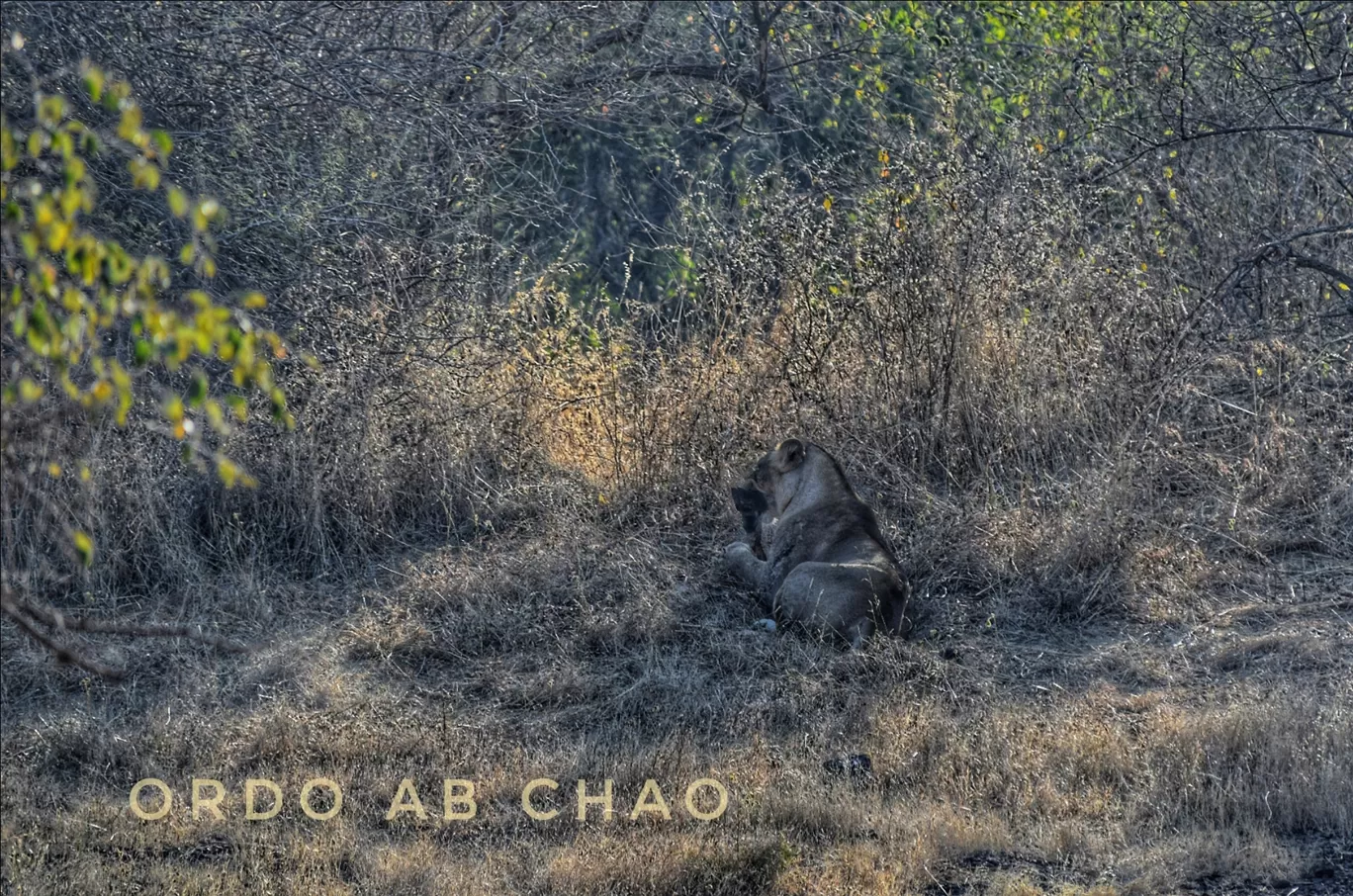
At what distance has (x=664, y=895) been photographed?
18.9 feet

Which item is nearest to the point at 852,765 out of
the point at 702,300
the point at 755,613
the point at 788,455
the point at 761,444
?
the point at 755,613

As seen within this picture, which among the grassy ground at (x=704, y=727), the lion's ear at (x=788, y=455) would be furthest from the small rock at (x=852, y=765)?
the lion's ear at (x=788, y=455)

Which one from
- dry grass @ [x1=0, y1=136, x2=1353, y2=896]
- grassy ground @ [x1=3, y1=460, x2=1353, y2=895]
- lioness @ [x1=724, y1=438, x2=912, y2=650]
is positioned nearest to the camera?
grassy ground @ [x1=3, y1=460, x2=1353, y2=895]

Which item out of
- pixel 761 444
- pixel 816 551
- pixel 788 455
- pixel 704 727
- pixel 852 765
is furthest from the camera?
pixel 761 444

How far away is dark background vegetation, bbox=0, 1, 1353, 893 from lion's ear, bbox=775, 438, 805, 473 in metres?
0.60

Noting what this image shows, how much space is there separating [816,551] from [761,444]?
1.47 m

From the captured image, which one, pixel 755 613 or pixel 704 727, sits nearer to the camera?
pixel 704 727

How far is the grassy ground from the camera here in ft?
19.7

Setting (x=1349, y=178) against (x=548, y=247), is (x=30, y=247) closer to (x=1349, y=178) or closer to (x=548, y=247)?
(x=1349, y=178)

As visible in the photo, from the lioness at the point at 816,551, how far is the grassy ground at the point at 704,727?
7.0 inches

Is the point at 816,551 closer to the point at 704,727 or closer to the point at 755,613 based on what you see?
the point at 755,613

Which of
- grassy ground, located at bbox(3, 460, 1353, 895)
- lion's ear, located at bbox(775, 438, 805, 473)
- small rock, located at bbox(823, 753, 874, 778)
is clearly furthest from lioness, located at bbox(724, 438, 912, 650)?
small rock, located at bbox(823, 753, 874, 778)

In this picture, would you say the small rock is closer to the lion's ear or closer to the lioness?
the lioness

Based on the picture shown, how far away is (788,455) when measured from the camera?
29.4ft
